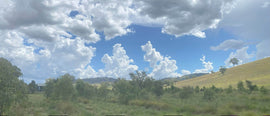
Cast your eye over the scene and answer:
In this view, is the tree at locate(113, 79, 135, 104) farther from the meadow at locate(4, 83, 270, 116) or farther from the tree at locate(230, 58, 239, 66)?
the tree at locate(230, 58, 239, 66)

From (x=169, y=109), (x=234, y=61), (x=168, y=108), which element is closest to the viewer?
(x=169, y=109)

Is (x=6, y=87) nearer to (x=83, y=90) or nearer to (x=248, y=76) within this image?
(x=83, y=90)

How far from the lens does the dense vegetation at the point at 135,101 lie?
75.5ft

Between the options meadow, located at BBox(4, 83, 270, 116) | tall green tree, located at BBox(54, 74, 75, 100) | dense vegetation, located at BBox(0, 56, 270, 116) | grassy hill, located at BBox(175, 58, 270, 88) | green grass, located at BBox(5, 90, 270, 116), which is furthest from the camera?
grassy hill, located at BBox(175, 58, 270, 88)

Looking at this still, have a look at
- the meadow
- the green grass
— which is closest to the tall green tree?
the meadow

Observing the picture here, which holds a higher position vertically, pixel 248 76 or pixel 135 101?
pixel 248 76

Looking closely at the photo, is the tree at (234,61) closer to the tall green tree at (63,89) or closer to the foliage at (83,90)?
the foliage at (83,90)

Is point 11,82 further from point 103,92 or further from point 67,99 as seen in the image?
point 103,92

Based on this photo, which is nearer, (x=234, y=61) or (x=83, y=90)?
(x=83, y=90)

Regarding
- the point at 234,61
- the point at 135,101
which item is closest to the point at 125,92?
the point at 135,101

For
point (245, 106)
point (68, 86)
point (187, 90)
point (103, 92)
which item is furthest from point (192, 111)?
point (103, 92)

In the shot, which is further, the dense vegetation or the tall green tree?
the tall green tree

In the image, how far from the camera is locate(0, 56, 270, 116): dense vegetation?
23000mm

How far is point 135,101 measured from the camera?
4312cm
